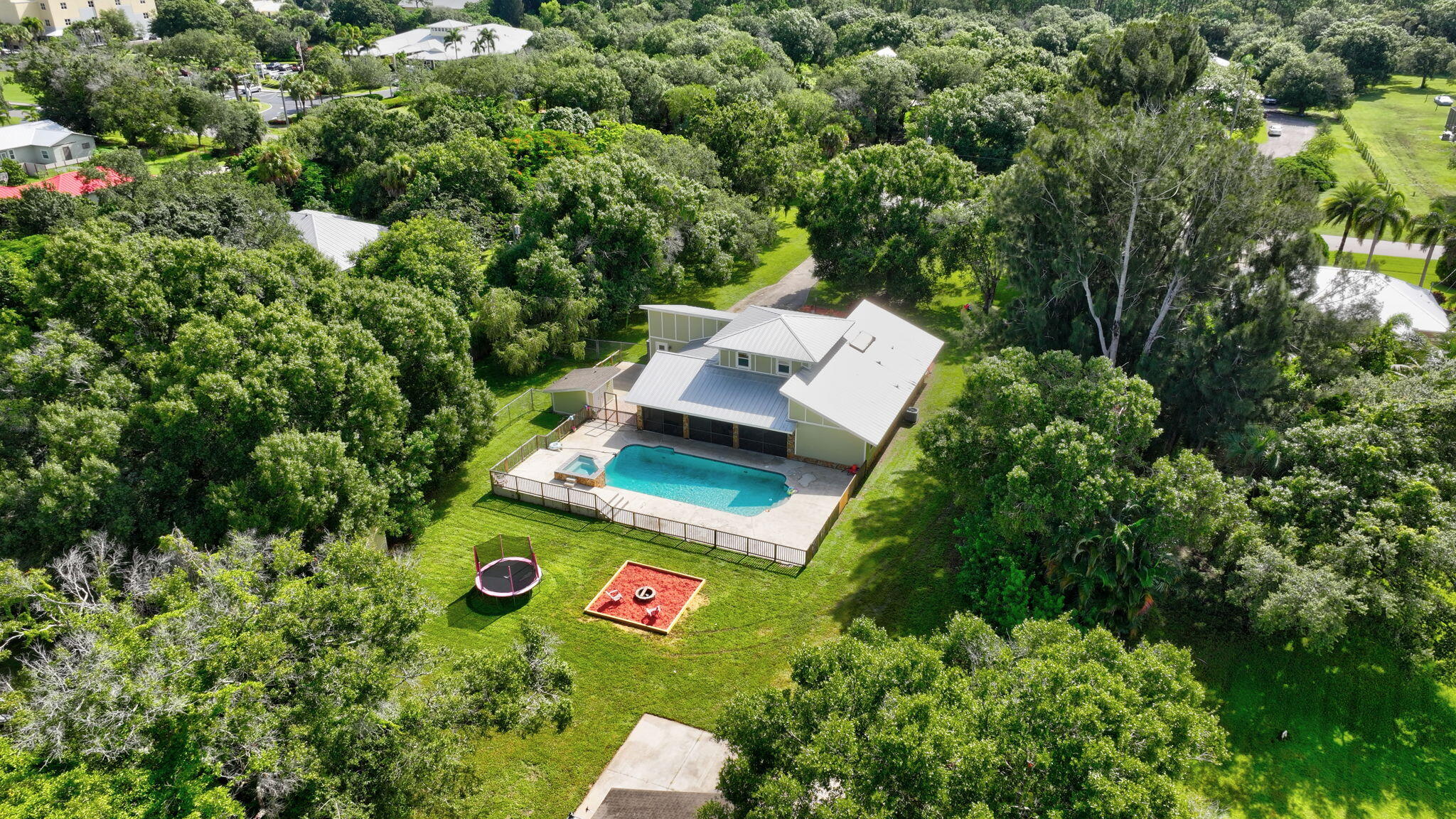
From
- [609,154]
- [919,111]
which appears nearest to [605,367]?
[609,154]

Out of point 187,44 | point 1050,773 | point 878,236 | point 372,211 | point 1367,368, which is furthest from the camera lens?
point 187,44

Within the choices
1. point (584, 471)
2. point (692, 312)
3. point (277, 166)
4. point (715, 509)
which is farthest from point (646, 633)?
point (277, 166)

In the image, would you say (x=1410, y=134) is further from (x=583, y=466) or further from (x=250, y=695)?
(x=250, y=695)

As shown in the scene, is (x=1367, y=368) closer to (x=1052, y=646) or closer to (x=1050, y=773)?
(x=1052, y=646)

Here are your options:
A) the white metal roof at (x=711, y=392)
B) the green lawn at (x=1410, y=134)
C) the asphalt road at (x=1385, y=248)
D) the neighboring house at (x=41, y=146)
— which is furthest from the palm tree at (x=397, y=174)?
the green lawn at (x=1410, y=134)

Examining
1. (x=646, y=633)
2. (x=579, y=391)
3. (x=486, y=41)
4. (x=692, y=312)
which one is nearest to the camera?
(x=646, y=633)

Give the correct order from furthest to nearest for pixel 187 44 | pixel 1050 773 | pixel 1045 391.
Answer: pixel 187 44
pixel 1045 391
pixel 1050 773

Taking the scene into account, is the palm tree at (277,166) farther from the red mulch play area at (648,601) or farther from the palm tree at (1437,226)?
the palm tree at (1437,226)
